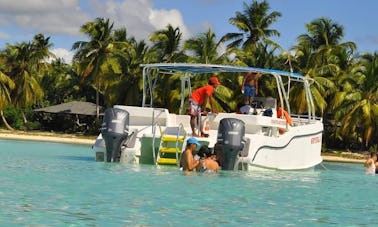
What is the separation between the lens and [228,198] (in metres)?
9.11

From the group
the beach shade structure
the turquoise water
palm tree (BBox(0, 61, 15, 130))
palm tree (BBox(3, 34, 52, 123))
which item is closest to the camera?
the turquoise water

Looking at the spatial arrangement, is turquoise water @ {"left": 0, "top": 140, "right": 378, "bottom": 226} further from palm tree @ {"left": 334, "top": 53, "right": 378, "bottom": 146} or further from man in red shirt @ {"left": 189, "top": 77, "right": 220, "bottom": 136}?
palm tree @ {"left": 334, "top": 53, "right": 378, "bottom": 146}

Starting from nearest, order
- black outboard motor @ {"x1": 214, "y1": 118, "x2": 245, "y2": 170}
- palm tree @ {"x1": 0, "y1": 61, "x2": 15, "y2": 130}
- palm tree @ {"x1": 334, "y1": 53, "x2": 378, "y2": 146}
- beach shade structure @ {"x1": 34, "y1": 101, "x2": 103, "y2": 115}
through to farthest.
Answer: black outboard motor @ {"x1": 214, "y1": 118, "x2": 245, "y2": 170}
palm tree @ {"x1": 334, "y1": 53, "x2": 378, "y2": 146}
beach shade structure @ {"x1": 34, "y1": 101, "x2": 103, "y2": 115}
palm tree @ {"x1": 0, "y1": 61, "x2": 15, "y2": 130}

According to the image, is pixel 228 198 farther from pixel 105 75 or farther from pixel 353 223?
pixel 105 75

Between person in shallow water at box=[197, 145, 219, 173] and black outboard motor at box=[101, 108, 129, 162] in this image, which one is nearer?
person in shallow water at box=[197, 145, 219, 173]

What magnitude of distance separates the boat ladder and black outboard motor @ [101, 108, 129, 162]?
91 cm

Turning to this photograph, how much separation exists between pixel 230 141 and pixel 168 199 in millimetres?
4746

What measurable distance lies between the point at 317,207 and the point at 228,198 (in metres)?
1.28

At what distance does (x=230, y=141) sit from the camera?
43.1 ft

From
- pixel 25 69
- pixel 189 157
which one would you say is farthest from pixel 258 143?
pixel 25 69

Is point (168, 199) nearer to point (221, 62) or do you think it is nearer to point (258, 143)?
point (258, 143)

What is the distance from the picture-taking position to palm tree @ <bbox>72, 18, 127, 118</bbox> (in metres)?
41.2

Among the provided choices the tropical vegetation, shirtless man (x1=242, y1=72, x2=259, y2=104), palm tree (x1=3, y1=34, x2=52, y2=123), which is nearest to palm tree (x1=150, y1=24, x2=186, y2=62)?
the tropical vegetation

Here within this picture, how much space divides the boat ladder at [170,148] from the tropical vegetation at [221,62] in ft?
60.3
